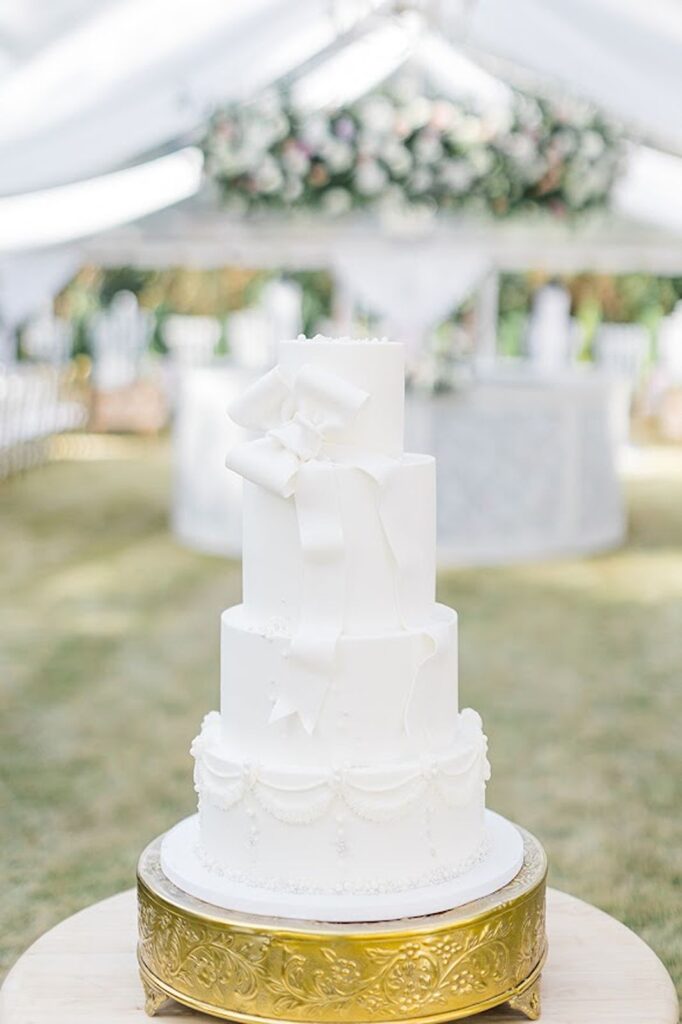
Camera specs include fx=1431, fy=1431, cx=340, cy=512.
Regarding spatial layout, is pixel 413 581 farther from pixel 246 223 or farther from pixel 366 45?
pixel 246 223

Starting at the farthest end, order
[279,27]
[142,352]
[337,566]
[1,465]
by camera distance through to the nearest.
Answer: [142,352] → [1,465] → [279,27] → [337,566]

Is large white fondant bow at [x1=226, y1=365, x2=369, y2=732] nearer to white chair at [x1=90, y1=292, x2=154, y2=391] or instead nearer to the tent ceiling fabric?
the tent ceiling fabric

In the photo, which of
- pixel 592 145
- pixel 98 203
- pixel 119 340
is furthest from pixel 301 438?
pixel 119 340

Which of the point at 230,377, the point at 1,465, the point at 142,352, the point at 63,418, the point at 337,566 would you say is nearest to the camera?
the point at 337,566

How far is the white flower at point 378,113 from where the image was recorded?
7.48 m

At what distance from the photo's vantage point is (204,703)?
564cm

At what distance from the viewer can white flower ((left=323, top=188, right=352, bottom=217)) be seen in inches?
307

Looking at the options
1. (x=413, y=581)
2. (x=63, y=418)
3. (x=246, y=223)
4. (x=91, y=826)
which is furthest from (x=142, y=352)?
(x=413, y=581)

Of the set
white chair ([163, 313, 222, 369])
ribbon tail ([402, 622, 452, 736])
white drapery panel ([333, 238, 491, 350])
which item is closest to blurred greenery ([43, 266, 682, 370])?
white chair ([163, 313, 222, 369])

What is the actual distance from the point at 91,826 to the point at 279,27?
474cm

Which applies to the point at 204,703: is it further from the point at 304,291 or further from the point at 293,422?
the point at 304,291

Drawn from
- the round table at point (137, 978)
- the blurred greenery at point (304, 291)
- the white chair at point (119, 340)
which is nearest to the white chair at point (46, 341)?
the white chair at point (119, 340)

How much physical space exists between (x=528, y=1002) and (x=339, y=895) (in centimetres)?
40

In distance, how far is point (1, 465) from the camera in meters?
12.1
